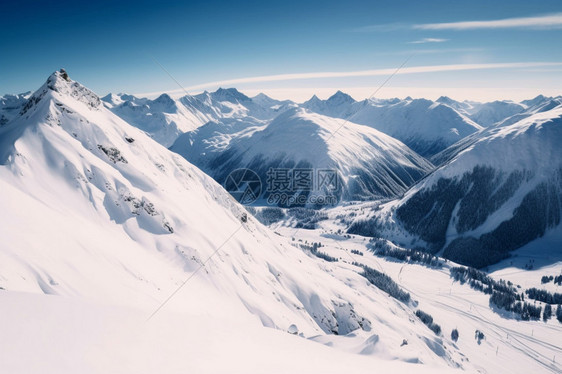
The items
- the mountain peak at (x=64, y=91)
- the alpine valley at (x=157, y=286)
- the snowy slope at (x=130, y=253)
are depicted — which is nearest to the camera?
the alpine valley at (x=157, y=286)

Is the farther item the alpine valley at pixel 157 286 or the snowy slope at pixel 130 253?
the snowy slope at pixel 130 253

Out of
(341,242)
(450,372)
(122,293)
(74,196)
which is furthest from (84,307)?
(341,242)

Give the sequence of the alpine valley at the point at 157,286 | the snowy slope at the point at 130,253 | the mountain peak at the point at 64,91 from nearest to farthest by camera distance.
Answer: the alpine valley at the point at 157,286 < the snowy slope at the point at 130,253 < the mountain peak at the point at 64,91

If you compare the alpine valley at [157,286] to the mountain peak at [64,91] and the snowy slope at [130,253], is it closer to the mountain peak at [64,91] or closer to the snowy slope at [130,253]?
the snowy slope at [130,253]

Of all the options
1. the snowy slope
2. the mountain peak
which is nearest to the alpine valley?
the snowy slope

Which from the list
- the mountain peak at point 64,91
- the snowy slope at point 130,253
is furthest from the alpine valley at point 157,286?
the mountain peak at point 64,91

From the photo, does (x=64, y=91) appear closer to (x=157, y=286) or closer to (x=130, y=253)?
(x=130, y=253)

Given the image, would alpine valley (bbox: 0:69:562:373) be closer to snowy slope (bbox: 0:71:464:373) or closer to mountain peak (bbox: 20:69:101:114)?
snowy slope (bbox: 0:71:464:373)

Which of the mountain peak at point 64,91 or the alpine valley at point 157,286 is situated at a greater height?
the mountain peak at point 64,91

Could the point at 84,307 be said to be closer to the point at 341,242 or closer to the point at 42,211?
the point at 42,211
